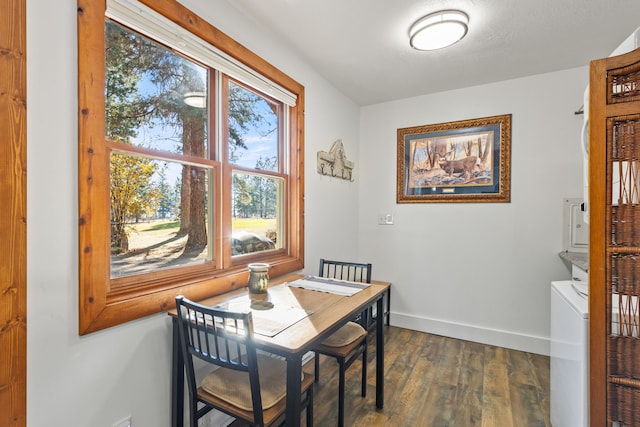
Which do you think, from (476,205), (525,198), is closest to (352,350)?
(476,205)

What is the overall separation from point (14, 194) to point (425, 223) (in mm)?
3086

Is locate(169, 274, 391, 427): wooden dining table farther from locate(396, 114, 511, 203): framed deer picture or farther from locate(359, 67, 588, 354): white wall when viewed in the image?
locate(396, 114, 511, 203): framed deer picture

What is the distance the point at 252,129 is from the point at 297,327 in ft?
4.75

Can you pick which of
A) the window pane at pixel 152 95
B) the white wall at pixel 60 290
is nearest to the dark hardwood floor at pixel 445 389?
the white wall at pixel 60 290

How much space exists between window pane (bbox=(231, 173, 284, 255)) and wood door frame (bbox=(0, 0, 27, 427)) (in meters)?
1.06

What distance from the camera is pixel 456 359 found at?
263cm

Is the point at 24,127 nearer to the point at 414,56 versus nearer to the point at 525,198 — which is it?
the point at 414,56

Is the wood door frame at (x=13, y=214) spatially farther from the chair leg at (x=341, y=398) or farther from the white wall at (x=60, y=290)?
the chair leg at (x=341, y=398)

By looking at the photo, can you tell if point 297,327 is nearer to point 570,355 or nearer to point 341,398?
point 341,398

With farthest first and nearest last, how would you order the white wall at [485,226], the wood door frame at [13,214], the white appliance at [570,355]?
the white wall at [485,226] < the white appliance at [570,355] < the wood door frame at [13,214]

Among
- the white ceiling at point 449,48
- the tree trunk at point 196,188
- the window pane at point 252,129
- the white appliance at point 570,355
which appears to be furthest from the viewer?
the window pane at point 252,129

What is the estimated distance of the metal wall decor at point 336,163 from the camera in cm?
283

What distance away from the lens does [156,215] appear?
5.13 feet

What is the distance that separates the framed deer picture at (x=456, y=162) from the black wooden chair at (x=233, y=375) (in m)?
2.38
